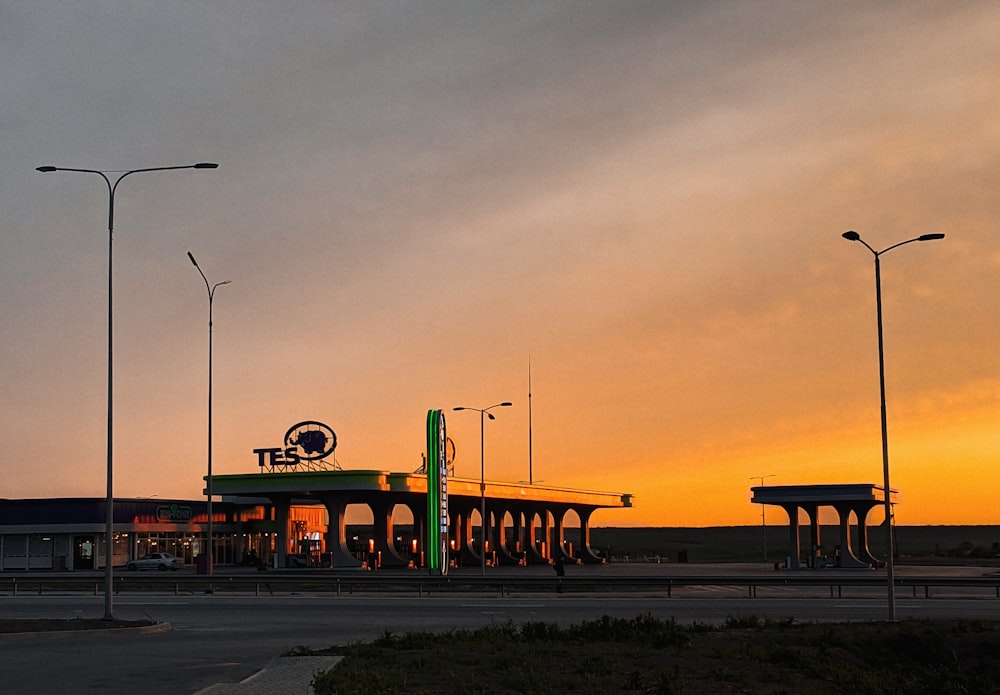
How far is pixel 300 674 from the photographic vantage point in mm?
19719

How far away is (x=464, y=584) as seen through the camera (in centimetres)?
5244

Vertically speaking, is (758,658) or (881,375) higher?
(881,375)

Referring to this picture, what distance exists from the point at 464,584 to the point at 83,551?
5405 cm

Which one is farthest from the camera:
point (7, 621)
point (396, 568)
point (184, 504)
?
point (184, 504)

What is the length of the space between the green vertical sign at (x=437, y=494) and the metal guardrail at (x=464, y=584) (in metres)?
11.2

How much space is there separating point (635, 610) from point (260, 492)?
162 ft

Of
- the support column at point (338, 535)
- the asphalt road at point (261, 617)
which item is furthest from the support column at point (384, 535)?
the asphalt road at point (261, 617)

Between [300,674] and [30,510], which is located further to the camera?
[30,510]

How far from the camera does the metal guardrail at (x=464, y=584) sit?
45.9 meters

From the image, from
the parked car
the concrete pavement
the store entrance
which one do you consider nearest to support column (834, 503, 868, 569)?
the parked car

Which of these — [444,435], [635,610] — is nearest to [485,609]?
[635,610]

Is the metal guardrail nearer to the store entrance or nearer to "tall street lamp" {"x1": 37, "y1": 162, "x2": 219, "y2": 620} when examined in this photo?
"tall street lamp" {"x1": 37, "y1": 162, "x2": 219, "y2": 620}

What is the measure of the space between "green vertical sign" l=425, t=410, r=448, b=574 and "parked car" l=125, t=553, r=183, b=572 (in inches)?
1201

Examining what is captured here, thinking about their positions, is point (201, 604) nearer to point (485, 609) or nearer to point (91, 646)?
point (485, 609)
